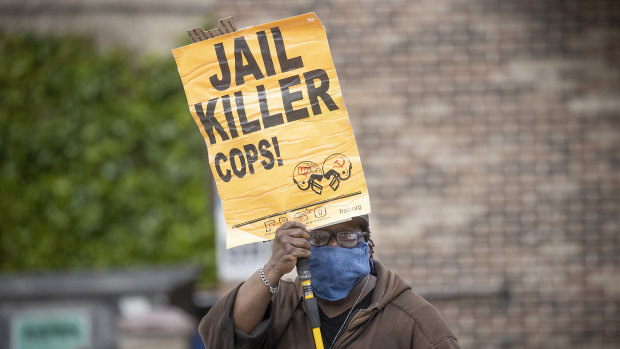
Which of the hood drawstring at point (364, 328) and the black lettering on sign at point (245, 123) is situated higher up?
the black lettering on sign at point (245, 123)

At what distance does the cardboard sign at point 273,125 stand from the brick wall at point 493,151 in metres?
3.80

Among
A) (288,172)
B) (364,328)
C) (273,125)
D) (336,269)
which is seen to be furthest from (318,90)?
(364,328)

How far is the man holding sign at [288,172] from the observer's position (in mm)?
2816

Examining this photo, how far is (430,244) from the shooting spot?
6660 mm

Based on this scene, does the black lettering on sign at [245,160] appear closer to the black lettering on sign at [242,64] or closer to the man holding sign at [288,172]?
the man holding sign at [288,172]

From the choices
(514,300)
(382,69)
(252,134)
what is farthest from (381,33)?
(252,134)

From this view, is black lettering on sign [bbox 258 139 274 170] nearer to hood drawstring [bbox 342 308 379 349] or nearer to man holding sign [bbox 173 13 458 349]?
man holding sign [bbox 173 13 458 349]

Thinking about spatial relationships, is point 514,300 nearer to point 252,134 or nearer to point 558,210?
point 558,210

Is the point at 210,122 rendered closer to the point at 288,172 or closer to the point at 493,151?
the point at 288,172

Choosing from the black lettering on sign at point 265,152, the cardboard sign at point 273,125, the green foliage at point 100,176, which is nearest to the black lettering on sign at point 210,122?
the cardboard sign at point 273,125

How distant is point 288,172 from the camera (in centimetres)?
288

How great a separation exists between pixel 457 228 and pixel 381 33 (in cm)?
192

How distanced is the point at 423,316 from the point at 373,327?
0.19m

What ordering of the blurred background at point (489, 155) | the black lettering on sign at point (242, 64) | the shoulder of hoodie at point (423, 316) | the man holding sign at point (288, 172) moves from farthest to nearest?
the blurred background at point (489, 155) < the black lettering on sign at point (242, 64) < the man holding sign at point (288, 172) < the shoulder of hoodie at point (423, 316)
